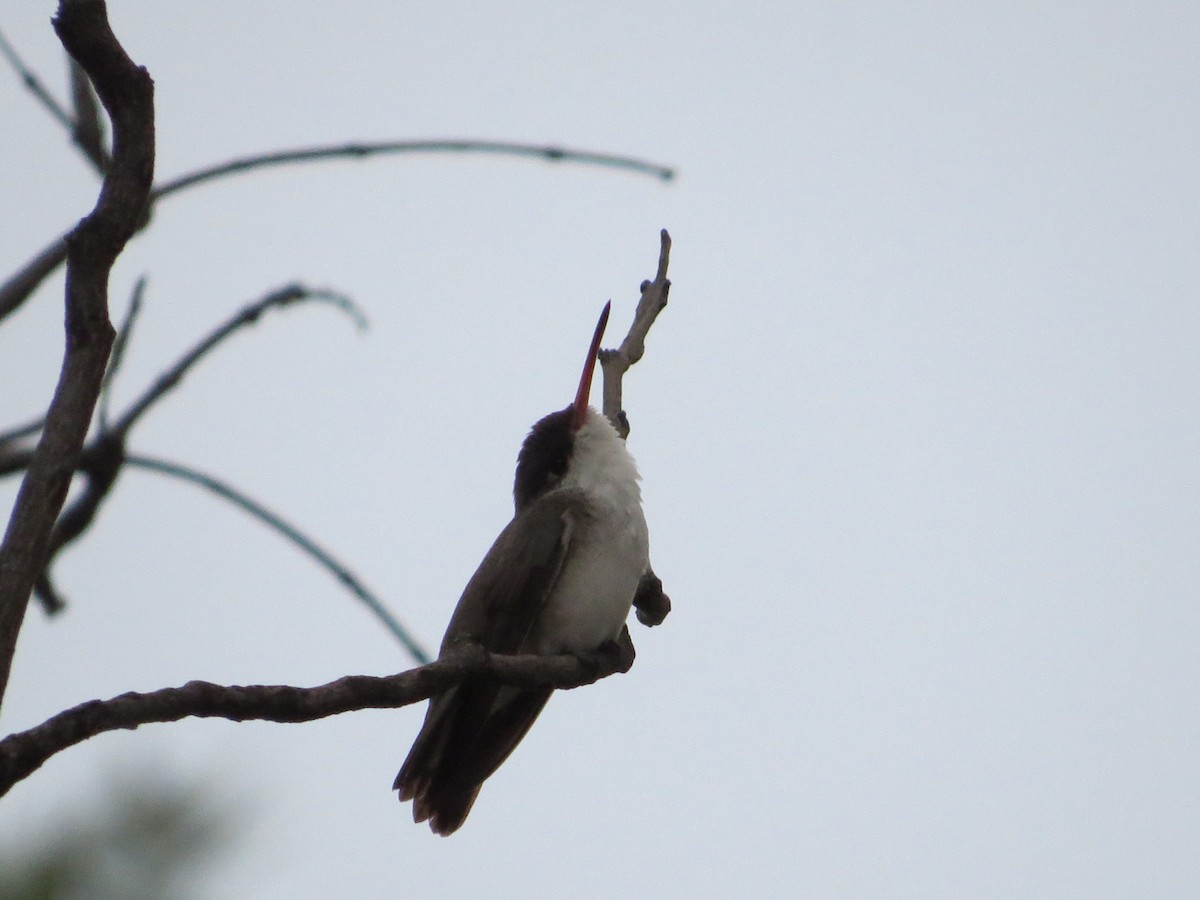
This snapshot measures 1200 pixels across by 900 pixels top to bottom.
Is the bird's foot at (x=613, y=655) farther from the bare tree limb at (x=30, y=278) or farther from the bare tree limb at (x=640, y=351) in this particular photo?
the bare tree limb at (x=30, y=278)

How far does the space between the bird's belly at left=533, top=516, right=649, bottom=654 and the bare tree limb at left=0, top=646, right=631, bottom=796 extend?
5.20 ft

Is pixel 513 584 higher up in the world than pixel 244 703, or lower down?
higher up

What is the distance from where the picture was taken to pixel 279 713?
273 cm

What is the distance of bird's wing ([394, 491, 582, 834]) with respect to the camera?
506 centimetres

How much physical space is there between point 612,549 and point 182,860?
219 cm

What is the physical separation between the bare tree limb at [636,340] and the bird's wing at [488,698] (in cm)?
79

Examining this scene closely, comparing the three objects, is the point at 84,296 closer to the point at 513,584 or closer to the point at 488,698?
the point at 488,698

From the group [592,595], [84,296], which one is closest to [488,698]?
[592,595]

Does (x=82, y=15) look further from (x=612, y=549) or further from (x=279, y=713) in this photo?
(x=612, y=549)

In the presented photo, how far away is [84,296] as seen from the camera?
2.21 metres

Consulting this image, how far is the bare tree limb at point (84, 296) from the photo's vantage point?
1.95 metres

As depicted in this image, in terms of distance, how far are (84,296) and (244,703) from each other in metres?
0.92

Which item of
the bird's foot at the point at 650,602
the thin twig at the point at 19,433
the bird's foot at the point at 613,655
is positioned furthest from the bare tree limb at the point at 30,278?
the bird's foot at the point at 650,602

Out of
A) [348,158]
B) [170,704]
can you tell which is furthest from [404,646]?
[348,158]
